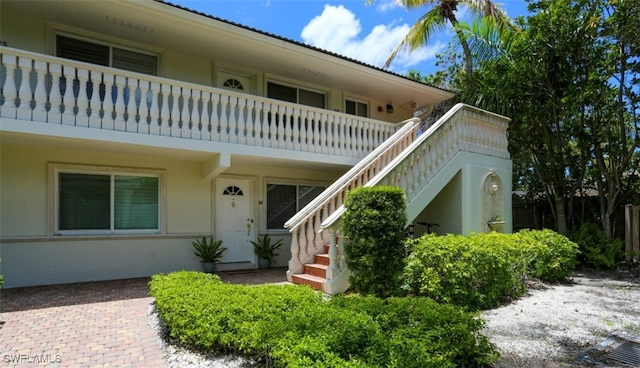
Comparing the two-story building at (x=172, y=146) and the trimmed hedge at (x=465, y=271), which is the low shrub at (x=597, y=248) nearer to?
the two-story building at (x=172, y=146)

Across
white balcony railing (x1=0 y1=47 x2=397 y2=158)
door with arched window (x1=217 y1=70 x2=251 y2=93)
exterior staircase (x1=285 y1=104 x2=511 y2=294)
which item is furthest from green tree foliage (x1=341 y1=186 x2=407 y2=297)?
door with arched window (x1=217 y1=70 x2=251 y2=93)

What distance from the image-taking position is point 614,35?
885 centimetres

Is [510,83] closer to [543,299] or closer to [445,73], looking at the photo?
[543,299]

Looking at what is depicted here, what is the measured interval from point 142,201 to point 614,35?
11.9m

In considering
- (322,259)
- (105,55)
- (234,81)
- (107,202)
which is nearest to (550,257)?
(322,259)

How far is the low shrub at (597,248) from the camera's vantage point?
9.30 metres

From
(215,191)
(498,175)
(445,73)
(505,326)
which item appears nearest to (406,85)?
(498,175)

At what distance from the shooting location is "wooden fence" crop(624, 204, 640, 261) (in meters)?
9.72

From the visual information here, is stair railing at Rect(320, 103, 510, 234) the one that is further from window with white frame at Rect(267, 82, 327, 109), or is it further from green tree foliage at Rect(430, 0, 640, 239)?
window with white frame at Rect(267, 82, 327, 109)

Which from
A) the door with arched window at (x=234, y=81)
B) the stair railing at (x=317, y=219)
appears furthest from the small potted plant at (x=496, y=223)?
the door with arched window at (x=234, y=81)

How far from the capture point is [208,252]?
912 centimetres

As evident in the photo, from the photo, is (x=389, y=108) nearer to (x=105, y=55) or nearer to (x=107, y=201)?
(x=105, y=55)

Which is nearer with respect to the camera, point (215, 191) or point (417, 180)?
point (417, 180)

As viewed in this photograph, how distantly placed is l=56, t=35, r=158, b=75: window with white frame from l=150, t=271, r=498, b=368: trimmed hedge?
622cm
